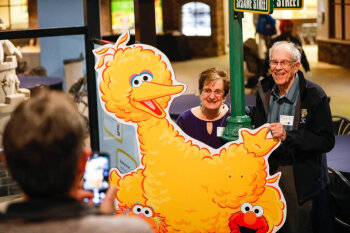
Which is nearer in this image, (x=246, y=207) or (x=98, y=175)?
(x=98, y=175)

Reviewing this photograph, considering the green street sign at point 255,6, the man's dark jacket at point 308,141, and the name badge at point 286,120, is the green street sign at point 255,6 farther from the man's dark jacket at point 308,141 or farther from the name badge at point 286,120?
the name badge at point 286,120

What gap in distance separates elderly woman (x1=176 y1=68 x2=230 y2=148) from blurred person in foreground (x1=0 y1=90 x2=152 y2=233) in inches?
87.4

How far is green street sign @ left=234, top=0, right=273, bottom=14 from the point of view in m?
3.58

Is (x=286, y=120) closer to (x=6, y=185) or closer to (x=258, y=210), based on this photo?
(x=258, y=210)

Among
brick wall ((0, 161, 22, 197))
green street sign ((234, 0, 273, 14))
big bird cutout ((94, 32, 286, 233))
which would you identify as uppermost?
green street sign ((234, 0, 273, 14))

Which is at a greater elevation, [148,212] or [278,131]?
[278,131]

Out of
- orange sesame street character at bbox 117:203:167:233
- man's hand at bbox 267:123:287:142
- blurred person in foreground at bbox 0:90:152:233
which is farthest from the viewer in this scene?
orange sesame street character at bbox 117:203:167:233

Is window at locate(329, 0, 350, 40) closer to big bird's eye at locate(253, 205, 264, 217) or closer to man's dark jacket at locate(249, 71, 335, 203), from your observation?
man's dark jacket at locate(249, 71, 335, 203)

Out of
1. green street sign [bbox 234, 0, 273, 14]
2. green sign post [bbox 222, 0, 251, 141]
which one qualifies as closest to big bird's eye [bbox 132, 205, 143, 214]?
green sign post [bbox 222, 0, 251, 141]

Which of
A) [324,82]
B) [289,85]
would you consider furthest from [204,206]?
[324,82]

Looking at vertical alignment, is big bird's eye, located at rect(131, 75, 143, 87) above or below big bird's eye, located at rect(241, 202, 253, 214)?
above

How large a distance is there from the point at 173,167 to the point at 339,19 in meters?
13.7

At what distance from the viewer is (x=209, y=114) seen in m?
3.90

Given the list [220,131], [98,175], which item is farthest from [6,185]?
[98,175]
